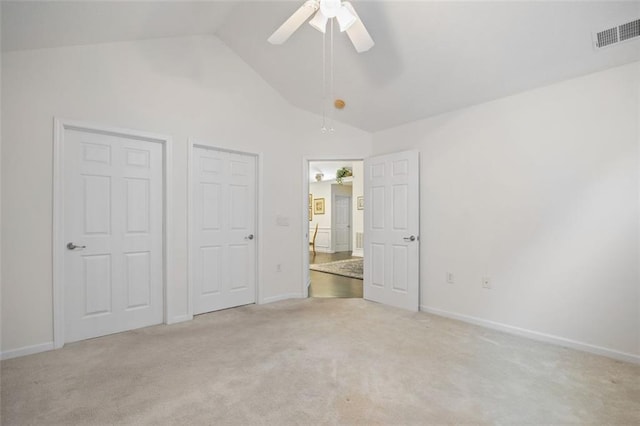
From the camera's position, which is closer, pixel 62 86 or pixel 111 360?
pixel 111 360

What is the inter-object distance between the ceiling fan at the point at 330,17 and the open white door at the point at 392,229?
192 cm

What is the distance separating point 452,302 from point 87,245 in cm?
379

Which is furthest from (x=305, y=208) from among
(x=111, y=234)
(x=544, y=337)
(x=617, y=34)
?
(x=617, y=34)

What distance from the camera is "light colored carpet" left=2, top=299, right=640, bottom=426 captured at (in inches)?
73.4

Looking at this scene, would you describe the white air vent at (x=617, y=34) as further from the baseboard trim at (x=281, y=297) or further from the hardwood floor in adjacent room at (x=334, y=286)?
the baseboard trim at (x=281, y=297)

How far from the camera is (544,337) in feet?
9.72

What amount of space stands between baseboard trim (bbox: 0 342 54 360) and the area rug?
4.37 metres

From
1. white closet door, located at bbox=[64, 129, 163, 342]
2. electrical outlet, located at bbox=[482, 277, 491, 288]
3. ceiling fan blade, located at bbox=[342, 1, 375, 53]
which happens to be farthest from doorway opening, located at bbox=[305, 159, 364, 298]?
ceiling fan blade, located at bbox=[342, 1, 375, 53]

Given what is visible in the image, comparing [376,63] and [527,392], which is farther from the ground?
[376,63]

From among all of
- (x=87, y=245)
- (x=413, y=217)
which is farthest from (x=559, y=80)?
(x=87, y=245)

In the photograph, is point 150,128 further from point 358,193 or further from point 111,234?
point 358,193

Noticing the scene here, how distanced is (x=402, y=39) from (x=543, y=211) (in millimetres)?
2050

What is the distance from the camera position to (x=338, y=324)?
3418mm

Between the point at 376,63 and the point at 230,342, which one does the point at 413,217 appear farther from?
the point at 230,342
